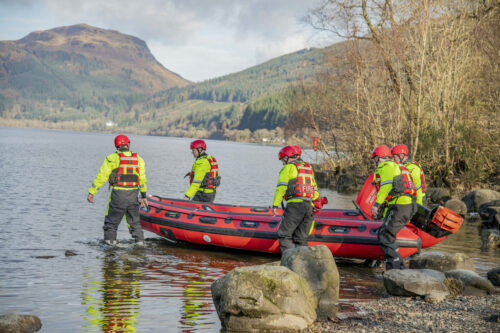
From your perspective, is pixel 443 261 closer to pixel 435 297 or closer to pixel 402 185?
pixel 402 185

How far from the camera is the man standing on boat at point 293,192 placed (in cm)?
794

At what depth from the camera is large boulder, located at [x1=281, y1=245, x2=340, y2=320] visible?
6062 millimetres

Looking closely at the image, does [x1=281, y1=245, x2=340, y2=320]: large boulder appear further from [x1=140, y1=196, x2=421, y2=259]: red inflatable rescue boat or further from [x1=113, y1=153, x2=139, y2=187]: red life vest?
[x1=113, y1=153, x2=139, y2=187]: red life vest

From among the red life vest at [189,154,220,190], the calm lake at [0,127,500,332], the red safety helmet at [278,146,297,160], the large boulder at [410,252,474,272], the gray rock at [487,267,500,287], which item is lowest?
the calm lake at [0,127,500,332]

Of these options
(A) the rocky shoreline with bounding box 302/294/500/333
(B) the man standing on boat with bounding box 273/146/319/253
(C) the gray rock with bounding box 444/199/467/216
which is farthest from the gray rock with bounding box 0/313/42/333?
(C) the gray rock with bounding box 444/199/467/216

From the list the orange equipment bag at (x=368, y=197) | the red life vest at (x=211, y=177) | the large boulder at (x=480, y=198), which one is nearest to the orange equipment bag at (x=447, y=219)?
the orange equipment bag at (x=368, y=197)

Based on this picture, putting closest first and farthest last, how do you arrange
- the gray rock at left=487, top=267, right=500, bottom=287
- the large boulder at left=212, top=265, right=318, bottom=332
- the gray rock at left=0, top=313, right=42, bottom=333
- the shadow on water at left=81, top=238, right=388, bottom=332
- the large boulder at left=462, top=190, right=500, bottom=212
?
1. the gray rock at left=0, top=313, right=42, bottom=333
2. the large boulder at left=212, top=265, right=318, bottom=332
3. the shadow on water at left=81, top=238, right=388, bottom=332
4. the gray rock at left=487, top=267, right=500, bottom=287
5. the large boulder at left=462, top=190, right=500, bottom=212

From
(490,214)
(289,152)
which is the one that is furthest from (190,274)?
(490,214)

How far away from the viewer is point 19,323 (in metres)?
5.25

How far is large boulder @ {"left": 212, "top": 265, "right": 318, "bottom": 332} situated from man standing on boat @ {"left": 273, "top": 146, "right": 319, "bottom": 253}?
251 centimetres

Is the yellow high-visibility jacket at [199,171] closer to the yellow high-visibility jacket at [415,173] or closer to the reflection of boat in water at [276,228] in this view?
the reflection of boat in water at [276,228]

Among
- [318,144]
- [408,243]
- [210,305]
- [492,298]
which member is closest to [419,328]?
[492,298]

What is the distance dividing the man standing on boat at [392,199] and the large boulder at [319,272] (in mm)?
1497

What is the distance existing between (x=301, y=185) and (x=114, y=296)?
3.20 m
